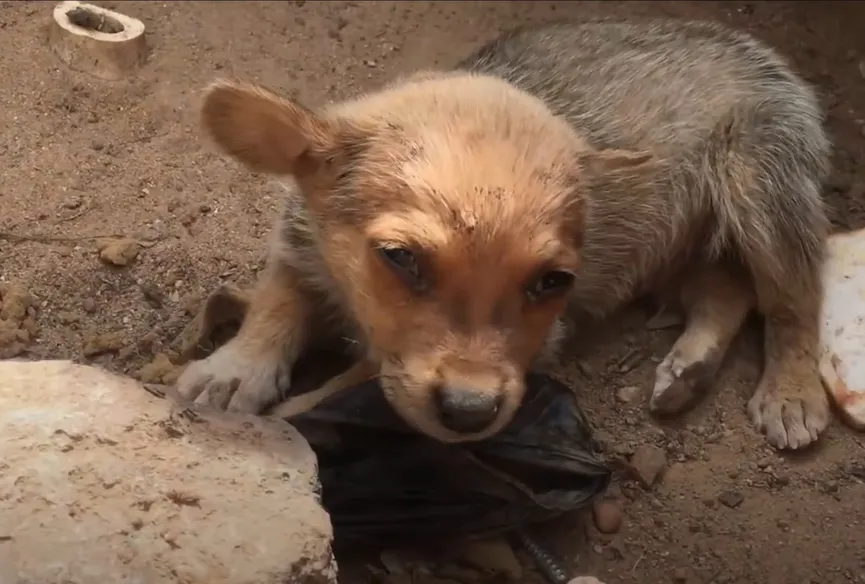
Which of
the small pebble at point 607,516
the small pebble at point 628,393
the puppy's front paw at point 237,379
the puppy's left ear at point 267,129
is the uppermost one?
the puppy's left ear at point 267,129

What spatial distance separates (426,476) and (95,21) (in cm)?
230

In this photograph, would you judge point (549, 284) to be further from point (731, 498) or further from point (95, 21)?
point (95, 21)

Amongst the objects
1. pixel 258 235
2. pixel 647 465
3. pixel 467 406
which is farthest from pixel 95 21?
pixel 647 465

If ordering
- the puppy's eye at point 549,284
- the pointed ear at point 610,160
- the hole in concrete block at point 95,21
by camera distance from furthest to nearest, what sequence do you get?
the hole in concrete block at point 95,21 < the pointed ear at point 610,160 < the puppy's eye at point 549,284

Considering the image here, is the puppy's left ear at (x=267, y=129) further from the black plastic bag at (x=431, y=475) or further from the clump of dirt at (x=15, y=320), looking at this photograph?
the clump of dirt at (x=15, y=320)

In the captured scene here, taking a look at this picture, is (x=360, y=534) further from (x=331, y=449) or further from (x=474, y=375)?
(x=474, y=375)

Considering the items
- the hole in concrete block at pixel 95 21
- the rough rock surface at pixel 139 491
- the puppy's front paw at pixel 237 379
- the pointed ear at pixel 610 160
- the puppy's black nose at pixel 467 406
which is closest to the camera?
the rough rock surface at pixel 139 491

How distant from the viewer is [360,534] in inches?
93.1

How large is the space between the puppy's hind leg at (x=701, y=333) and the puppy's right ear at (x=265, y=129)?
4.18 feet

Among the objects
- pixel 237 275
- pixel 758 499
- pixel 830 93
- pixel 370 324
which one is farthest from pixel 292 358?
pixel 830 93

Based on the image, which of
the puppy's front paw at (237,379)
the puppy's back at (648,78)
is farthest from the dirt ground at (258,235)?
the puppy's back at (648,78)

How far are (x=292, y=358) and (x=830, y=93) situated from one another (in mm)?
2484

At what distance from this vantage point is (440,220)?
2141 millimetres

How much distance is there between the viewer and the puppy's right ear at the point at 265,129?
2344mm
